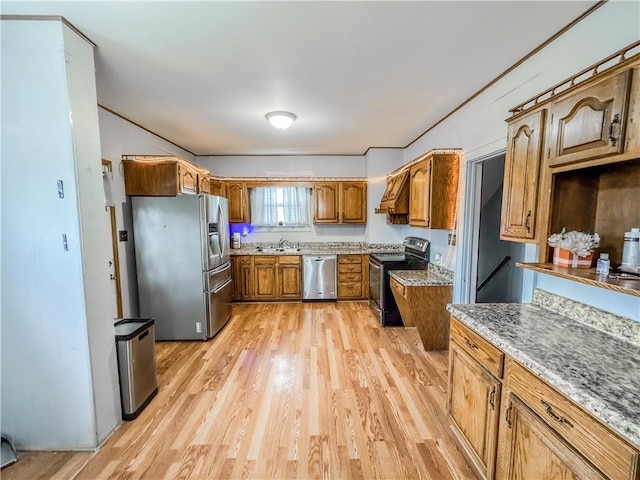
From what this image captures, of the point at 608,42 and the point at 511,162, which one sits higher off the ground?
the point at 608,42

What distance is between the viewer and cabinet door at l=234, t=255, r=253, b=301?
4750mm

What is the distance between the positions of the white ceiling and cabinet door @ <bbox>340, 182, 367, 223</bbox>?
69.6 inches

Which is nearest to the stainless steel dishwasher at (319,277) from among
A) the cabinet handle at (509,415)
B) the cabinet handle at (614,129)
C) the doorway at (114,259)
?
the doorway at (114,259)

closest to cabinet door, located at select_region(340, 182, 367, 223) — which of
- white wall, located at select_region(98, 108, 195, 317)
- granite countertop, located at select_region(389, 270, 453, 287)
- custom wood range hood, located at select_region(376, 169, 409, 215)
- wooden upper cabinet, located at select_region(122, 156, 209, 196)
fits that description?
custom wood range hood, located at select_region(376, 169, 409, 215)

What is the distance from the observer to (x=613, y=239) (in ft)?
4.75

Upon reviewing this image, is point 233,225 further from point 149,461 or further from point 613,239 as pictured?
point 613,239

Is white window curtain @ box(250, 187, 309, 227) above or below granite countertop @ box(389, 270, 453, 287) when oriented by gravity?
above

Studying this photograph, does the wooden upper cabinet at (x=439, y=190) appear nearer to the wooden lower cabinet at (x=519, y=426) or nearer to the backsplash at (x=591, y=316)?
the backsplash at (x=591, y=316)

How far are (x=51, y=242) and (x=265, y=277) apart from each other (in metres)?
3.24

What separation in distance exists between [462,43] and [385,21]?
59cm

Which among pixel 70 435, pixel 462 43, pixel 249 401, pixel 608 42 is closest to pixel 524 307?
pixel 608 42

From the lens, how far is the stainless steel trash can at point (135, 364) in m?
2.02

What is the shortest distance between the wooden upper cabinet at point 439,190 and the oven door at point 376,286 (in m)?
1.01

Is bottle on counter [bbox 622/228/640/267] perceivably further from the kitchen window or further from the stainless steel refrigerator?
the kitchen window
